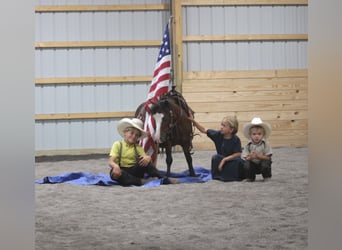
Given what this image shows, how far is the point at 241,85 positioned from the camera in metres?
9.66

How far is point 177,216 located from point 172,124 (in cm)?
207

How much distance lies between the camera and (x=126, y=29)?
9.70 metres

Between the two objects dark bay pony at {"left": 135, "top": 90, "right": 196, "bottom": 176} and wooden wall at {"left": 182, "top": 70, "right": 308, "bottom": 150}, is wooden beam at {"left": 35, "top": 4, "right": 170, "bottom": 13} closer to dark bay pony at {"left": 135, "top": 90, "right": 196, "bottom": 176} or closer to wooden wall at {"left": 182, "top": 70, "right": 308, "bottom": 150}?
wooden wall at {"left": 182, "top": 70, "right": 308, "bottom": 150}

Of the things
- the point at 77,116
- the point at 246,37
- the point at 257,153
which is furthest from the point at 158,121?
the point at 246,37

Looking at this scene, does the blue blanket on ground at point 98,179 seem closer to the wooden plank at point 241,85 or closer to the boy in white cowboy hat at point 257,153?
the boy in white cowboy hat at point 257,153

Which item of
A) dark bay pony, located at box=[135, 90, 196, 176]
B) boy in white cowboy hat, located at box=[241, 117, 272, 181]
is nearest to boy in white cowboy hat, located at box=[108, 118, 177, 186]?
dark bay pony, located at box=[135, 90, 196, 176]

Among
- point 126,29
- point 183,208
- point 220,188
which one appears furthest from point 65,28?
point 183,208

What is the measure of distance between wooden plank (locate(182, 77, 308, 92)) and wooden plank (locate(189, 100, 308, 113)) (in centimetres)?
22

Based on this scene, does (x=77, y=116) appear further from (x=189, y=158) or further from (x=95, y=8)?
(x=189, y=158)

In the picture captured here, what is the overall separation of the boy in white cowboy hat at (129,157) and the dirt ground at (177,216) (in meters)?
0.14

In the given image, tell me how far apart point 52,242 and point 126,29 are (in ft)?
23.2

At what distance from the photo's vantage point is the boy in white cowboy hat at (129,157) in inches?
213

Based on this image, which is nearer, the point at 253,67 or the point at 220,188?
the point at 220,188
